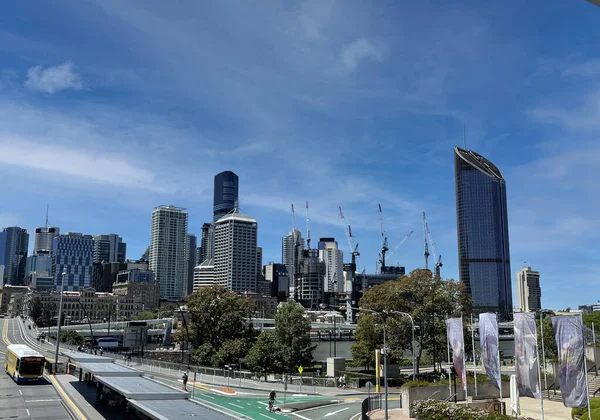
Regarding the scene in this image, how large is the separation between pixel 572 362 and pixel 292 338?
56400 millimetres

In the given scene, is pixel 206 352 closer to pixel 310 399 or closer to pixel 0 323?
pixel 310 399

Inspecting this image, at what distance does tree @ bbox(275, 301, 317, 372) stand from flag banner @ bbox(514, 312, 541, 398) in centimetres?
5057

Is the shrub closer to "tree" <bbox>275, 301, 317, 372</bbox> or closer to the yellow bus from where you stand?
the yellow bus

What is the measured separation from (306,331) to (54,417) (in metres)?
47.2

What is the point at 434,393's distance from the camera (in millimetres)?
46531

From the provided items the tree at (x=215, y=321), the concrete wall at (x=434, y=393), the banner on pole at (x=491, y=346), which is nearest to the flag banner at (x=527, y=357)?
the banner on pole at (x=491, y=346)

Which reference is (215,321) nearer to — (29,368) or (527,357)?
(29,368)

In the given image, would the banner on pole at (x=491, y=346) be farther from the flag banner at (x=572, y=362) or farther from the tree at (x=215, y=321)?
the tree at (x=215, y=321)

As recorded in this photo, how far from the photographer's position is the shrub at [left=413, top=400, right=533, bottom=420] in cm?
3309

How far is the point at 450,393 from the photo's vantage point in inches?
1903

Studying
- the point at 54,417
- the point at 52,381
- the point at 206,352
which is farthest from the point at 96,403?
the point at 206,352

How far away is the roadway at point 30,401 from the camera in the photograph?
43.1m

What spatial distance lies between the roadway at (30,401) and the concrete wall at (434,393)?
86.6ft

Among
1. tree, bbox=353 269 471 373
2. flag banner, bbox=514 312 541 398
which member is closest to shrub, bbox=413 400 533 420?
flag banner, bbox=514 312 541 398
